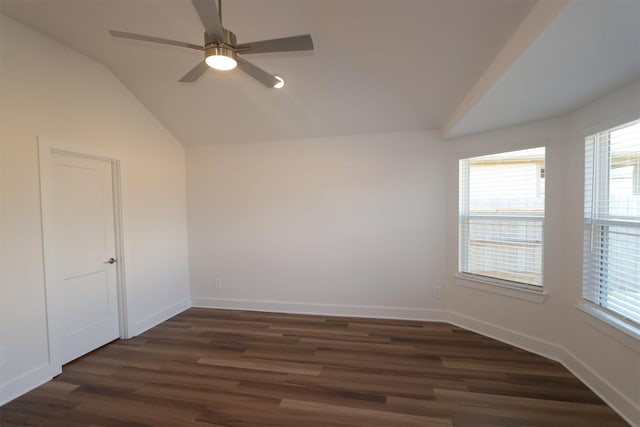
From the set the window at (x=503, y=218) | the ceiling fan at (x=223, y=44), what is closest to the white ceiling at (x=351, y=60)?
the window at (x=503, y=218)

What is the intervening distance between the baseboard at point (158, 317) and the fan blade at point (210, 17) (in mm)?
3257

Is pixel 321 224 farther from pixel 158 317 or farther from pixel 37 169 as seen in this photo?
pixel 37 169

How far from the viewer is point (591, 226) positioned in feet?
7.64

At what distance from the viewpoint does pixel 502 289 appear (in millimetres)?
3016

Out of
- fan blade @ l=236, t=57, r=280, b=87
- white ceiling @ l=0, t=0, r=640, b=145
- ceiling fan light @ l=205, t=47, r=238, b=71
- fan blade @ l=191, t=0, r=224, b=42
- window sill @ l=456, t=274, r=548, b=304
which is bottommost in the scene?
window sill @ l=456, t=274, r=548, b=304

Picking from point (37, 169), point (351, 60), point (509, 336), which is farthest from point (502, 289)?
point (37, 169)

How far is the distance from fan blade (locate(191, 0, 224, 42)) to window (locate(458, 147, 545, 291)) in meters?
2.89

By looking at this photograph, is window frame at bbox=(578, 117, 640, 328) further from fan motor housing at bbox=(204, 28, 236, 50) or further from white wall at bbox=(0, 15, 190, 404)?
white wall at bbox=(0, 15, 190, 404)

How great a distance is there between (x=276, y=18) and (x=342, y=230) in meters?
2.41

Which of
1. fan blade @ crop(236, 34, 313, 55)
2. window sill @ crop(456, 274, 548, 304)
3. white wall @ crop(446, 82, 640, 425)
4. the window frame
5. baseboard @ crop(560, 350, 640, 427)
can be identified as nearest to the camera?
fan blade @ crop(236, 34, 313, 55)

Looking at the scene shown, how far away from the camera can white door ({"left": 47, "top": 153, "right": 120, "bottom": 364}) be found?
261 centimetres

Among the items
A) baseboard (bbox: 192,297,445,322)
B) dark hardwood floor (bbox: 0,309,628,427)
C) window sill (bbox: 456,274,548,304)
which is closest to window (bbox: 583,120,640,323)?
window sill (bbox: 456,274,548,304)

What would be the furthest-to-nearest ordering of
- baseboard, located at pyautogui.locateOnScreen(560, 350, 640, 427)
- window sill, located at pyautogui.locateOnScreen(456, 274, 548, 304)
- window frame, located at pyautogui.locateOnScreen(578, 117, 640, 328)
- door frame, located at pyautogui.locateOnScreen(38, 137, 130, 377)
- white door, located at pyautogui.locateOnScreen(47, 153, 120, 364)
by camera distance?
window sill, located at pyautogui.locateOnScreen(456, 274, 548, 304), white door, located at pyautogui.locateOnScreen(47, 153, 120, 364), door frame, located at pyautogui.locateOnScreen(38, 137, 130, 377), window frame, located at pyautogui.locateOnScreen(578, 117, 640, 328), baseboard, located at pyautogui.locateOnScreen(560, 350, 640, 427)

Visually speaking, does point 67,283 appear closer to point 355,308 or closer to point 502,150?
point 355,308
